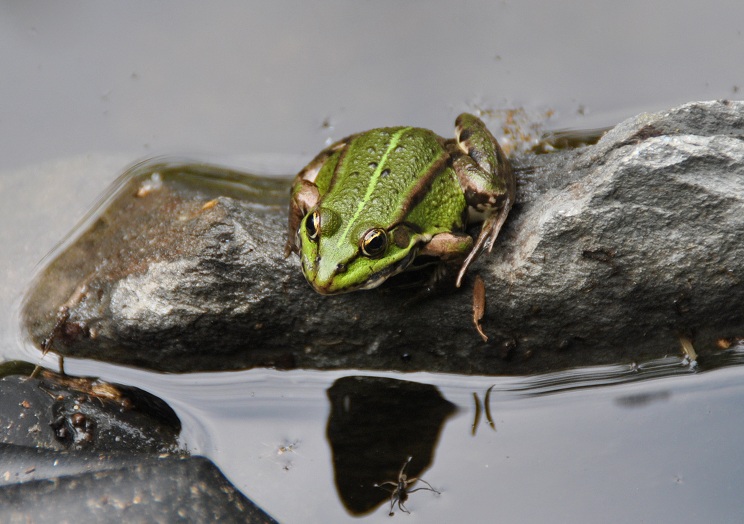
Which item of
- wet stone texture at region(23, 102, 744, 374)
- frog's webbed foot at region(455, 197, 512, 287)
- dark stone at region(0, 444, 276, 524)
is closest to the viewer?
dark stone at region(0, 444, 276, 524)

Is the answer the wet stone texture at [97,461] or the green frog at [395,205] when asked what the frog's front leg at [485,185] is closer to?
the green frog at [395,205]

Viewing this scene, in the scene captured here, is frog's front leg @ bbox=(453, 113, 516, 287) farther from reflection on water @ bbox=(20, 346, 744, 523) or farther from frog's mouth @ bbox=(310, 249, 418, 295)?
reflection on water @ bbox=(20, 346, 744, 523)

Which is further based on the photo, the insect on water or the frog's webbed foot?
the frog's webbed foot

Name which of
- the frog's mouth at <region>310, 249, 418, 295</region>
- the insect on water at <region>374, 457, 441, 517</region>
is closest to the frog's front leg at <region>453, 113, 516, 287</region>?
the frog's mouth at <region>310, 249, 418, 295</region>

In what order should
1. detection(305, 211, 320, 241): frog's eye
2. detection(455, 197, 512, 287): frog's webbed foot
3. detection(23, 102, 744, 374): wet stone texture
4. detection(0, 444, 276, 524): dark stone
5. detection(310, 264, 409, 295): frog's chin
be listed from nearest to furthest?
detection(0, 444, 276, 524): dark stone < detection(310, 264, 409, 295): frog's chin < detection(305, 211, 320, 241): frog's eye < detection(23, 102, 744, 374): wet stone texture < detection(455, 197, 512, 287): frog's webbed foot

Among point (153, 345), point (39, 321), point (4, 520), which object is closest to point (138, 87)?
point (39, 321)

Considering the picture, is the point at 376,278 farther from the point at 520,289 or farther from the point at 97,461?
the point at 97,461

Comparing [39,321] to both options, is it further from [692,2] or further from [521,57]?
[692,2]
